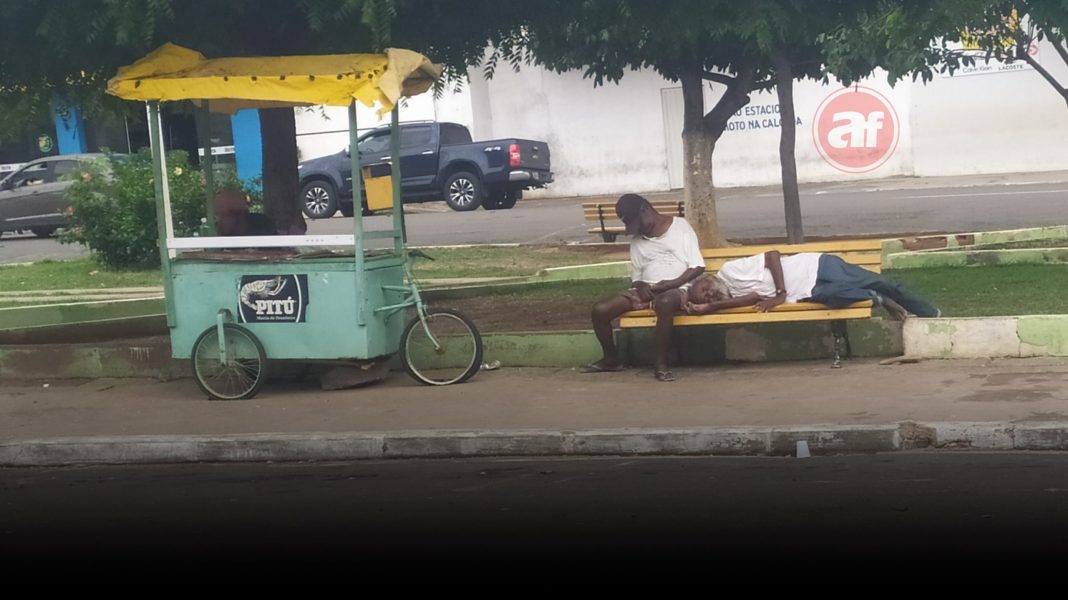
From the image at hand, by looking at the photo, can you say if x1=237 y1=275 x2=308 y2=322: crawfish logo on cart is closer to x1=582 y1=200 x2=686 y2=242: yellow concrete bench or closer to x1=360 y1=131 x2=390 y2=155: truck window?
x1=582 y1=200 x2=686 y2=242: yellow concrete bench

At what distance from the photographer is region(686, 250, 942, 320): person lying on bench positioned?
9.54 meters

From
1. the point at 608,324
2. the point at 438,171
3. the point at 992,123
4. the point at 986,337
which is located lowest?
the point at 986,337

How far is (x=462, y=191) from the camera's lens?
28.2m

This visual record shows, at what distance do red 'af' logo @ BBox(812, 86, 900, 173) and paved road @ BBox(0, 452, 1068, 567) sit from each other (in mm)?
24590

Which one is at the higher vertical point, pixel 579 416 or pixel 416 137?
pixel 416 137

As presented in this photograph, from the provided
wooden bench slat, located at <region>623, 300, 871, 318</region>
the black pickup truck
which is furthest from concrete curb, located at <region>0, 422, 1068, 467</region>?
the black pickup truck

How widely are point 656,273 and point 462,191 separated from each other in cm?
1864

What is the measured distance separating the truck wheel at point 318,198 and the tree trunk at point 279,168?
1667cm

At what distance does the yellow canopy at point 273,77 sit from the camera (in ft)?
29.6

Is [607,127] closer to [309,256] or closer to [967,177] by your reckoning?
[967,177]

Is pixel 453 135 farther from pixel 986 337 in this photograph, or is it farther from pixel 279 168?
pixel 986 337

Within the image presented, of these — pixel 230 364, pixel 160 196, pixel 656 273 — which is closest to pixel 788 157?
pixel 656 273

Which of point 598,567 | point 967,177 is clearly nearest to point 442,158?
point 967,177

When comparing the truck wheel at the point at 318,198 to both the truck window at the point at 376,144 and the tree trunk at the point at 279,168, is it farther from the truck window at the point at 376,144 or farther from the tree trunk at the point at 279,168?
the tree trunk at the point at 279,168
